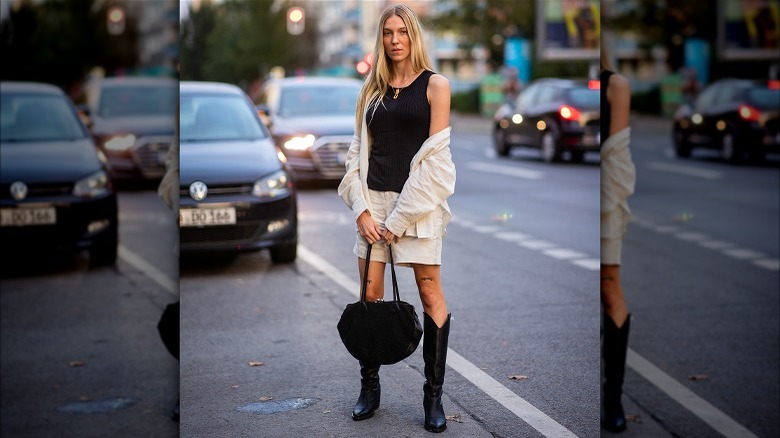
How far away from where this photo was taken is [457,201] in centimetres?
446

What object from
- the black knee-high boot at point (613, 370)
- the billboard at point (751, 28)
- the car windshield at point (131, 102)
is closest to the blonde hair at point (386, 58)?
the black knee-high boot at point (613, 370)

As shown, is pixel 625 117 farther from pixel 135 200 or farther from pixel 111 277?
pixel 135 200

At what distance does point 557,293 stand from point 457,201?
0.54 metres

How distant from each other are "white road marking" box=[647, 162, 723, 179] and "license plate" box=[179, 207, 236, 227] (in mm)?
13473

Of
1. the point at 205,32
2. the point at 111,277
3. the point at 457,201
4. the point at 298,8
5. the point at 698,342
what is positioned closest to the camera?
the point at 457,201

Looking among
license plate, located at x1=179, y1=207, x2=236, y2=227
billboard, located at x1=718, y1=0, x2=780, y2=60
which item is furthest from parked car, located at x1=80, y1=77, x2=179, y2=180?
billboard, located at x1=718, y1=0, x2=780, y2=60

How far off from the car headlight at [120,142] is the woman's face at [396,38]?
300 inches

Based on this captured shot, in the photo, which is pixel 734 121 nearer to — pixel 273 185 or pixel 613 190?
pixel 273 185

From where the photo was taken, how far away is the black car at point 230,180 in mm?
4559

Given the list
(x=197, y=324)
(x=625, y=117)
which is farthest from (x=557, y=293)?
(x=197, y=324)

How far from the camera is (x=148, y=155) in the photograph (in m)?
11.9

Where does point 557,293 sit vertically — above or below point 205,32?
below

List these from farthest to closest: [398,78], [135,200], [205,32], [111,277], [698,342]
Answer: [135,200]
[111,277]
[698,342]
[205,32]
[398,78]

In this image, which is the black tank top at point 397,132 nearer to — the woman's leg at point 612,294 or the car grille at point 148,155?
the woman's leg at point 612,294
